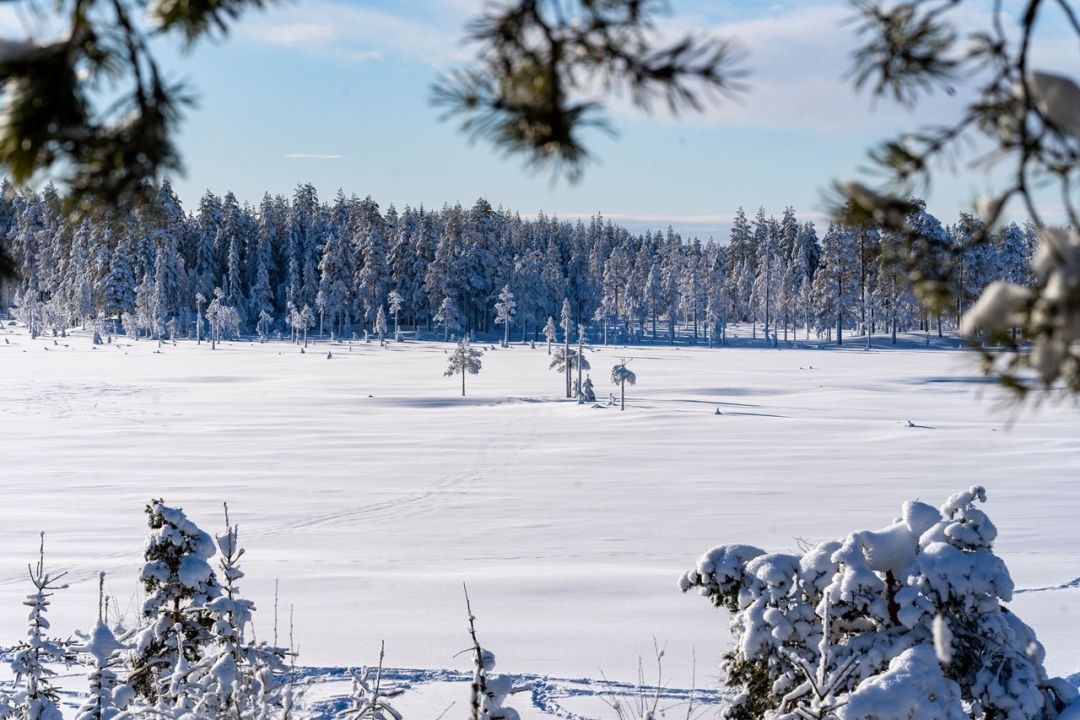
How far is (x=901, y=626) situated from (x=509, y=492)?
803 inches

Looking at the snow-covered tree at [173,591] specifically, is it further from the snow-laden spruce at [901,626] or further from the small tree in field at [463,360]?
the small tree in field at [463,360]

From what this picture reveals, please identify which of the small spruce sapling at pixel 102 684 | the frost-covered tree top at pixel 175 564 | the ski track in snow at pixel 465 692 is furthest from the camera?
the ski track in snow at pixel 465 692

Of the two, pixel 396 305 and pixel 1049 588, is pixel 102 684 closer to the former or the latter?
pixel 1049 588

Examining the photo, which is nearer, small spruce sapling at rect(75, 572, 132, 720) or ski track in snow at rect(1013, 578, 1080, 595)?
small spruce sapling at rect(75, 572, 132, 720)

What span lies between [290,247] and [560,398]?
6578 centimetres

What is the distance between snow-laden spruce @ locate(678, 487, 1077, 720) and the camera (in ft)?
15.6

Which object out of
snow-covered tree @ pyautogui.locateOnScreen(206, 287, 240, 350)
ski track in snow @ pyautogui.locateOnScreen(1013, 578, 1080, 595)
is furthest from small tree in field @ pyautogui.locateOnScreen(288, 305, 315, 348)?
ski track in snow @ pyautogui.locateOnScreen(1013, 578, 1080, 595)

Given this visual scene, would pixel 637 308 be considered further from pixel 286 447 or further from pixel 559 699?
pixel 559 699

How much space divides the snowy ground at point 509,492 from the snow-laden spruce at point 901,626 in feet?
4.59

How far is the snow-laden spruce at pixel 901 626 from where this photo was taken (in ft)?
15.6

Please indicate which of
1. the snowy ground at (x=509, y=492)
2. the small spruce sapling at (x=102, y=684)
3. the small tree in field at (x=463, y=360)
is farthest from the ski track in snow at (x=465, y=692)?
the small tree in field at (x=463, y=360)

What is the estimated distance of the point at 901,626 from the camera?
5.37 meters

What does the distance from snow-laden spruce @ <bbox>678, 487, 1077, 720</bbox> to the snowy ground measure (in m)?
1.40

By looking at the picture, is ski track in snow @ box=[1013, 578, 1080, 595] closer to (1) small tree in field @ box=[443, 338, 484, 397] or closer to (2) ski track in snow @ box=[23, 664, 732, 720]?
(2) ski track in snow @ box=[23, 664, 732, 720]
